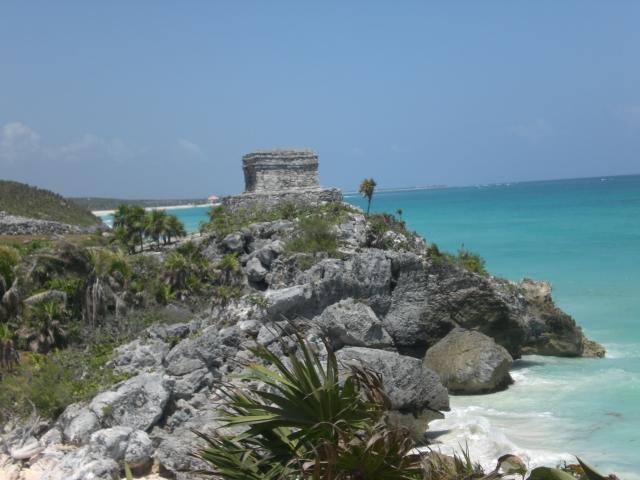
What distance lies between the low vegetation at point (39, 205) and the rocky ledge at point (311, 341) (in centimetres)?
2381

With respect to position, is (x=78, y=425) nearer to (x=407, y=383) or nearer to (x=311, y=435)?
(x=407, y=383)

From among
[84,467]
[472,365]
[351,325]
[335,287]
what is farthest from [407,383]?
[84,467]

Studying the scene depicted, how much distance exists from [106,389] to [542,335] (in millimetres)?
11739

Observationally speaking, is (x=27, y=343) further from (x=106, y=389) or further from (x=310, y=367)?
(x=310, y=367)

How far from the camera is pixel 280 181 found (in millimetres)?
23766

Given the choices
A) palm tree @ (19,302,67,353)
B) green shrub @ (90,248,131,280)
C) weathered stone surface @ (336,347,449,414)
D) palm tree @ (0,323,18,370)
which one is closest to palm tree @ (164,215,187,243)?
green shrub @ (90,248,131,280)

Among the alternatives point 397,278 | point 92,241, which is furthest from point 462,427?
point 92,241

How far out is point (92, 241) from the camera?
22250mm

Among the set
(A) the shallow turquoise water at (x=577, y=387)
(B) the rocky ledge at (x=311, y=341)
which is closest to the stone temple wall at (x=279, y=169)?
(B) the rocky ledge at (x=311, y=341)

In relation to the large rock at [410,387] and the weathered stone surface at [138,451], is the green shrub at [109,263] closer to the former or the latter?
the weathered stone surface at [138,451]

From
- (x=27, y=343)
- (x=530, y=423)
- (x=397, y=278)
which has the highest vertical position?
(x=397, y=278)

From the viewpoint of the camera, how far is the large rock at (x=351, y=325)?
16031 mm

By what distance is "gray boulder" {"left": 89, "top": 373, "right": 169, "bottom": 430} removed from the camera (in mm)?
11766

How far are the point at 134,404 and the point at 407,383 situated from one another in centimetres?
501
